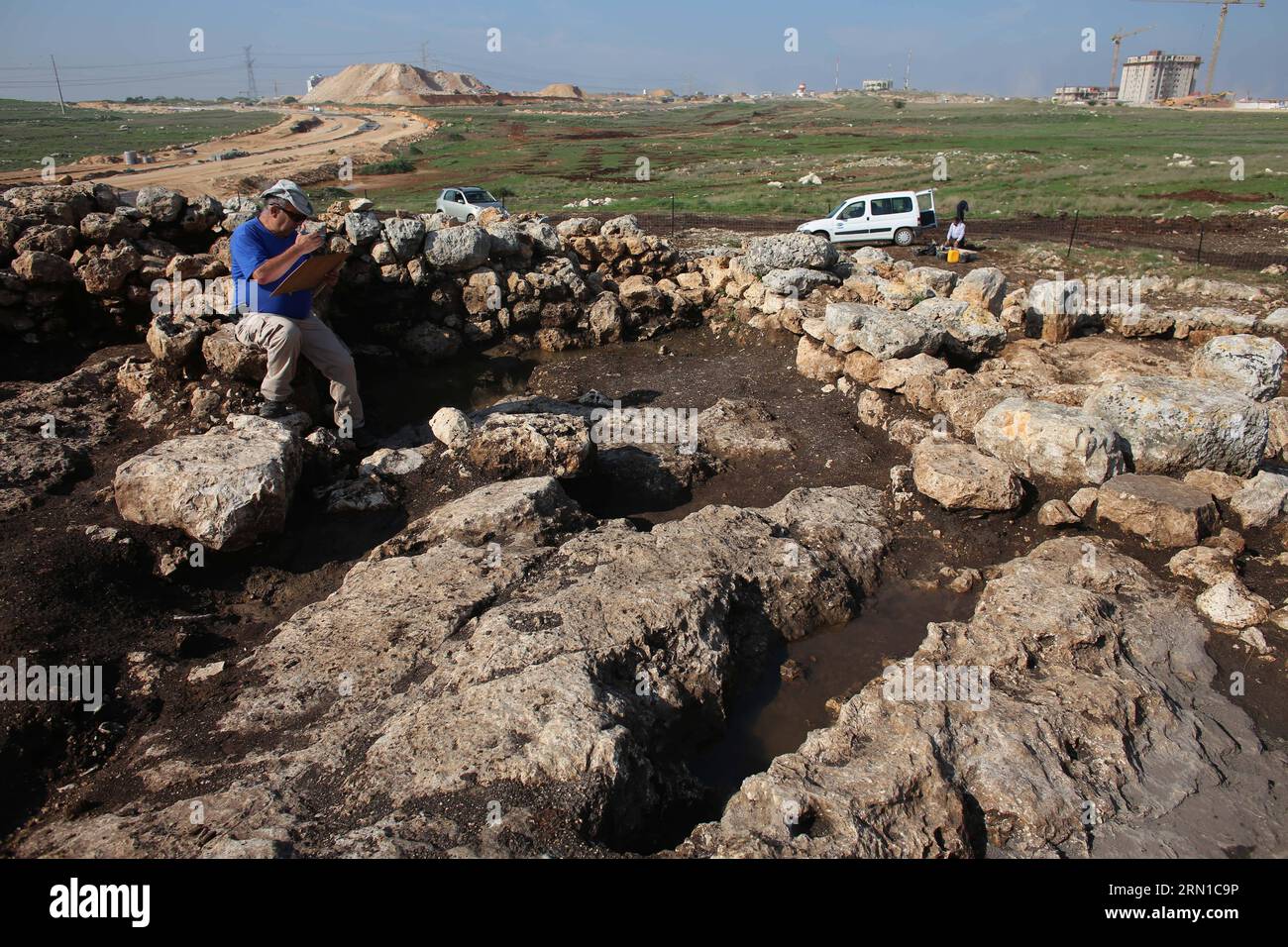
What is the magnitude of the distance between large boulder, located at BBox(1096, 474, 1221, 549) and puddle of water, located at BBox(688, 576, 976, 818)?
1774mm

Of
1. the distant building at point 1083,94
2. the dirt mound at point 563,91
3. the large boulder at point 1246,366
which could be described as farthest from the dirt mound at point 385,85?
the large boulder at point 1246,366

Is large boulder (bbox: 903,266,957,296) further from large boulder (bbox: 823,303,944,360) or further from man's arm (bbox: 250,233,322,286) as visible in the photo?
man's arm (bbox: 250,233,322,286)

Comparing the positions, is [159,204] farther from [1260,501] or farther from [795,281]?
[1260,501]

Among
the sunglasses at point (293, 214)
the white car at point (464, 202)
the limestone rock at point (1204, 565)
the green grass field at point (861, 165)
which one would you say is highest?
the green grass field at point (861, 165)

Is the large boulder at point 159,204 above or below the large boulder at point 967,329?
above

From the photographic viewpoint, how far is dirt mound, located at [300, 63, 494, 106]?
151875 mm

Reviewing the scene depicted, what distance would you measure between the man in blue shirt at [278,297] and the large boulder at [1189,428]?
864cm

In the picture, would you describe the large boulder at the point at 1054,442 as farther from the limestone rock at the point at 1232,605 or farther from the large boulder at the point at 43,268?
the large boulder at the point at 43,268

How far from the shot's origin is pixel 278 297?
7.97 metres

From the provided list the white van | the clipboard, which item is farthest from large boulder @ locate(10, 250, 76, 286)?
the white van

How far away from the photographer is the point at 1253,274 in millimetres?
16969

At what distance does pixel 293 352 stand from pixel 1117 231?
24051 mm

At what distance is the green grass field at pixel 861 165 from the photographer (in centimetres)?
2964

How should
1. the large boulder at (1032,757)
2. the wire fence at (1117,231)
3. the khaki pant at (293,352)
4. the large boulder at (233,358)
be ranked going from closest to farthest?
the large boulder at (1032,757) → the khaki pant at (293,352) → the large boulder at (233,358) → the wire fence at (1117,231)
